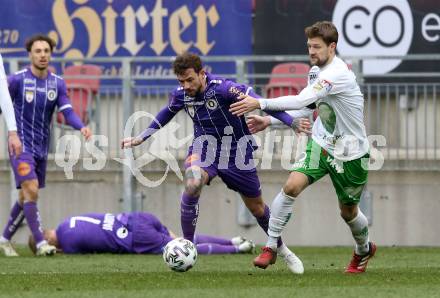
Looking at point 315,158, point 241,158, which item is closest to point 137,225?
point 241,158

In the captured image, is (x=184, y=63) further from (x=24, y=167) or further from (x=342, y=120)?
(x=24, y=167)

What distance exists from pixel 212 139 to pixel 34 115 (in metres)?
3.07

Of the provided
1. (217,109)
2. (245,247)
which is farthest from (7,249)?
(217,109)

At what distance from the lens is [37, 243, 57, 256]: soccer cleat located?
13.9 m

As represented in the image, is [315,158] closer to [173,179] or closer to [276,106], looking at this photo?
[276,106]

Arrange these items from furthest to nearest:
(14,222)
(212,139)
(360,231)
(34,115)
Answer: (14,222), (34,115), (212,139), (360,231)

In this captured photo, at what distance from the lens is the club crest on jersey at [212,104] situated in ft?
37.7

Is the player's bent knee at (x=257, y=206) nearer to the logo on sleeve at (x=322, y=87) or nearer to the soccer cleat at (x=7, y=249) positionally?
the logo on sleeve at (x=322, y=87)

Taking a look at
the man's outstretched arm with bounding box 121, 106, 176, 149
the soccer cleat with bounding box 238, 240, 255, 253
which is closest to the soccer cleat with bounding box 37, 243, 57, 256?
Result: the soccer cleat with bounding box 238, 240, 255, 253

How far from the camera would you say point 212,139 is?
38.4ft

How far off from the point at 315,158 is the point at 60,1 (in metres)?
8.62

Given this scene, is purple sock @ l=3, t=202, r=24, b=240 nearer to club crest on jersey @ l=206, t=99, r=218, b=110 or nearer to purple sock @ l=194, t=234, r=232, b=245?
purple sock @ l=194, t=234, r=232, b=245

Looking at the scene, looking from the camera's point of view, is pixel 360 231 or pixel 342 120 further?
pixel 360 231

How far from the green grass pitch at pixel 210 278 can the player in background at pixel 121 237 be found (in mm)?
252
